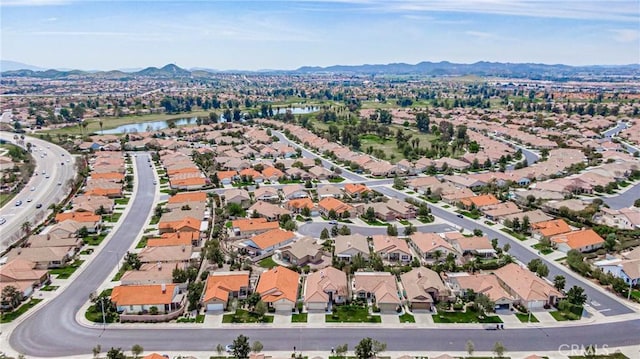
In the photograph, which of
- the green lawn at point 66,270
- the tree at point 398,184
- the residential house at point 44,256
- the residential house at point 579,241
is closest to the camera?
the green lawn at point 66,270

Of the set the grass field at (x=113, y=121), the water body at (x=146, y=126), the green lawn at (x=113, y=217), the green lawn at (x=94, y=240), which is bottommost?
the green lawn at (x=94, y=240)

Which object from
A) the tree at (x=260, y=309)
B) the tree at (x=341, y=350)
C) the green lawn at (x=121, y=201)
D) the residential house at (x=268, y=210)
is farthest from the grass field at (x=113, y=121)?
the tree at (x=341, y=350)

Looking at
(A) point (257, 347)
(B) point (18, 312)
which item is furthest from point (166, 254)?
Answer: (A) point (257, 347)

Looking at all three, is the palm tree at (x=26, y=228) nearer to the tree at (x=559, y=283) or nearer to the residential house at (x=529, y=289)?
the residential house at (x=529, y=289)

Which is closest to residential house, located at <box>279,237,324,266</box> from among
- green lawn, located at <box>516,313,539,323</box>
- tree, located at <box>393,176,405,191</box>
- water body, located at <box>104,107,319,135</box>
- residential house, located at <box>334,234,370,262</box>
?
residential house, located at <box>334,234,370,262</box>

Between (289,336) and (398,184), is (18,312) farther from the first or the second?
(398,184)

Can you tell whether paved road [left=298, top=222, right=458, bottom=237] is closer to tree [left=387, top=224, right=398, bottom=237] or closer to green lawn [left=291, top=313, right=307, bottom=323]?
tree [left=387, top=224, right=398, bottom=237]
